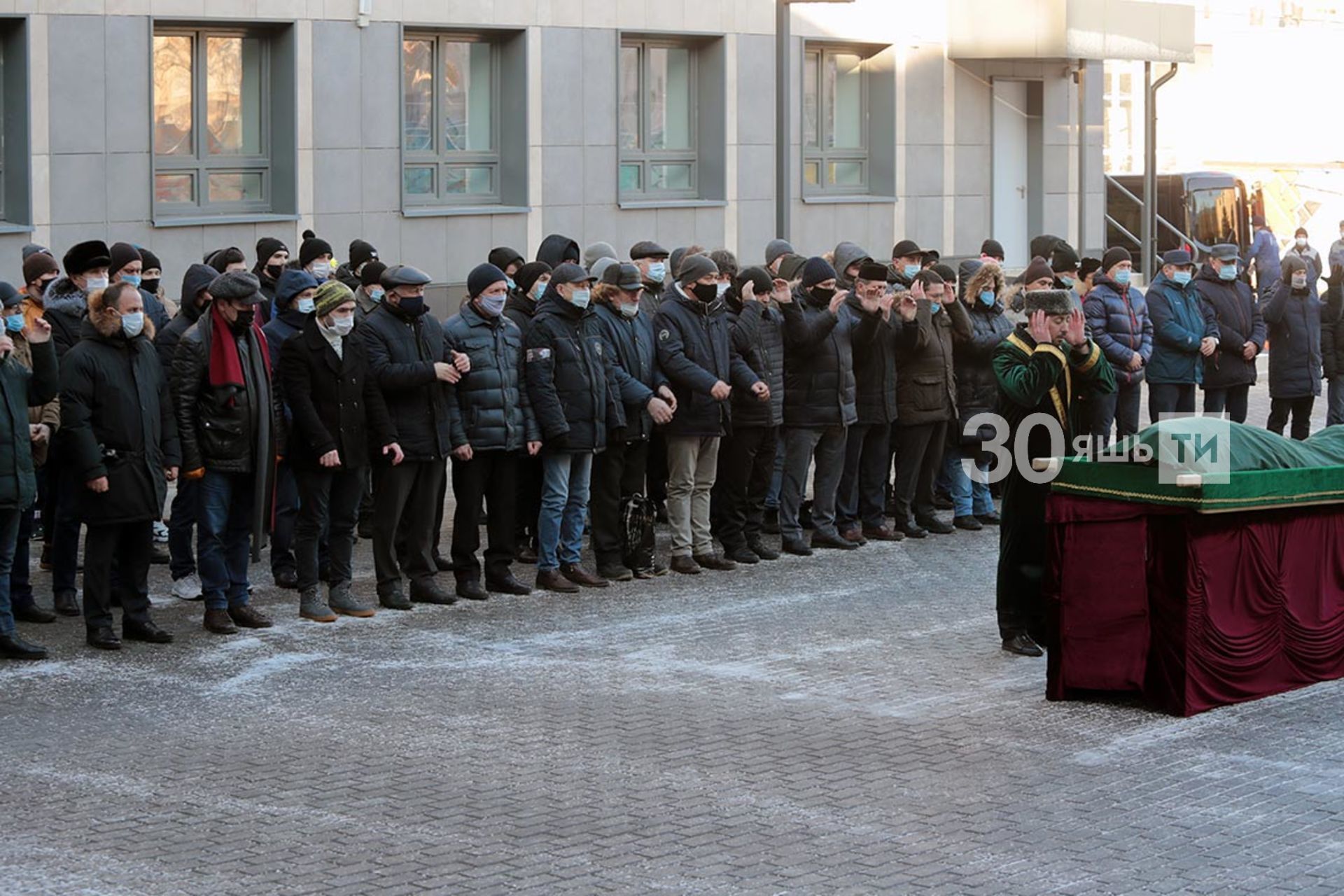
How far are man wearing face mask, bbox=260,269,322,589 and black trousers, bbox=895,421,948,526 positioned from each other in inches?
178

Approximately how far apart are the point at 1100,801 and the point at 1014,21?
20.9 metres

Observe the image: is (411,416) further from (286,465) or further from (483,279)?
(483,279)

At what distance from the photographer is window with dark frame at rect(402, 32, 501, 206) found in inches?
901

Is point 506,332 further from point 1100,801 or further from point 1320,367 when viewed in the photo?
point 1320,367

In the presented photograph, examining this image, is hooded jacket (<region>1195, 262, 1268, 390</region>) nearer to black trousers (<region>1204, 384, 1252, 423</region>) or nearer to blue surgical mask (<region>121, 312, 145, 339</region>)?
black trousers (<region>1204, 384, 1252, 423</region>)

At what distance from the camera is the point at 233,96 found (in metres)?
21.5

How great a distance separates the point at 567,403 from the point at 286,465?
5.98 feet

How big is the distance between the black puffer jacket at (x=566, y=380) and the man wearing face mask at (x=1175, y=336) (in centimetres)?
627

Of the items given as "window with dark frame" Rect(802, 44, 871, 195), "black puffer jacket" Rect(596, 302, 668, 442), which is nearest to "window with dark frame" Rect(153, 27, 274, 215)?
"window with dark frame" Rect(802, 44, 871, 195)

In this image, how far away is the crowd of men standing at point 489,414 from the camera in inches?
458

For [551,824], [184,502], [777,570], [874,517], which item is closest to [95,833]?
[551,824]

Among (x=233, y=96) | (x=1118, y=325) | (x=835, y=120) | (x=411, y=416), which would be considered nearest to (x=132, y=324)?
(x=411, y=416)

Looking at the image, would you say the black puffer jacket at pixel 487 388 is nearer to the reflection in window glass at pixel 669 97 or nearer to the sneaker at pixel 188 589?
the sneaker at pixel 188 589

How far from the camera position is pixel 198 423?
12.0 metres
